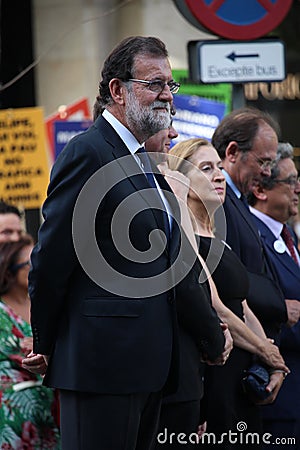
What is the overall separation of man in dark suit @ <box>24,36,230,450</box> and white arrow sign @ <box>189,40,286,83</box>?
247 centimetres

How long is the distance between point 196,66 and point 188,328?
2.43 metres

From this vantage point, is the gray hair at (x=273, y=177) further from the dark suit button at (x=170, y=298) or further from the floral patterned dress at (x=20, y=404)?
the dark suit button at (x=170, y=298)

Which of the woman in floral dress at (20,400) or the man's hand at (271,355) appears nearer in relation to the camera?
the man's hand at (271,355)

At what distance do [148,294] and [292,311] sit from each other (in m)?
1.66

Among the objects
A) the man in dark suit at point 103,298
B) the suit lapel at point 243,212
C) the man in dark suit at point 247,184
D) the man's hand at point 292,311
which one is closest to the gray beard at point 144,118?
the man in dark suit at point 103,298

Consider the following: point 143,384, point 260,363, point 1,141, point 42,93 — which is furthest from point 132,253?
point 42,93

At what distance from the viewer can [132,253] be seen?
12.2ft

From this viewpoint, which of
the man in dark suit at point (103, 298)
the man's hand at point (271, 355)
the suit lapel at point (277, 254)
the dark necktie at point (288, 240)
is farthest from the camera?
the dark necktie at point (288, 240)

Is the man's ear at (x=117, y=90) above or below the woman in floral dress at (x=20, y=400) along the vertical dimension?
above

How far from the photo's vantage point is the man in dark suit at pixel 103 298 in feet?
12.0

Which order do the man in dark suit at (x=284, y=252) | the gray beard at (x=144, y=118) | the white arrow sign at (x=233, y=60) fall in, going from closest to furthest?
the gray beard at (x=144, y=118) → the man in dark suit at (x=284, y=252) → the white arrow sign at (x=233, y=60)

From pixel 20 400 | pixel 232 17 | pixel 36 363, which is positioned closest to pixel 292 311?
pixel 20 400

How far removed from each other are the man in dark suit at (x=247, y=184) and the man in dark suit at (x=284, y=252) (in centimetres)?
14

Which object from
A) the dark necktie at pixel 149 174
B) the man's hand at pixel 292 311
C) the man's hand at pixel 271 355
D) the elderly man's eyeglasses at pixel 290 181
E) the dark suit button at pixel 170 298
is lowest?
the man's hand at pixel 271 355
